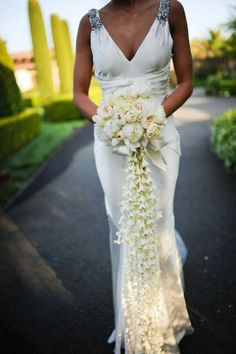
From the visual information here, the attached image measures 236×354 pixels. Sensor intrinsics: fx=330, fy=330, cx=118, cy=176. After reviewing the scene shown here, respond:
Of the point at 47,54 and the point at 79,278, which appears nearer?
the point at 79,278

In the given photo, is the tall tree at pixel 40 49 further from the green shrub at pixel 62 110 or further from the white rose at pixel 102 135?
the white rose at pixel 102 135

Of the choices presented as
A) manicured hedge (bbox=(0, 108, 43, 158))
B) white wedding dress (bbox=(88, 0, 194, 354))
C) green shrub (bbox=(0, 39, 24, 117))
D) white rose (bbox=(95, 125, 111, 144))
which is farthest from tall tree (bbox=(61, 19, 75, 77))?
white rose (bbox=(95, 125, 111, 144))

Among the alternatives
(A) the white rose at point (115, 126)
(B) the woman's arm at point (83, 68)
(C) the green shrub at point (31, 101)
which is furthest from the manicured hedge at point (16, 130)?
(C) the green shrub at point (31, 101)

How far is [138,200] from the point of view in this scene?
2.03 meters

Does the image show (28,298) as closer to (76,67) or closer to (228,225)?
(76,67)

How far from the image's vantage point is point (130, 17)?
222 centimetres

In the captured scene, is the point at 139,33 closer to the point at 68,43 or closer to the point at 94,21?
the point at 94,21

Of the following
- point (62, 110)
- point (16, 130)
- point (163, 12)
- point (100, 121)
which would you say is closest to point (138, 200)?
point (100, 121)

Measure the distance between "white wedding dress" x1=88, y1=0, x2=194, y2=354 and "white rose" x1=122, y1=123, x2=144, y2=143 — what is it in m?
0.45

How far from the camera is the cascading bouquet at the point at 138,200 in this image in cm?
182

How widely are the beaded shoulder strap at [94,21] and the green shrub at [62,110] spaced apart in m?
16.0

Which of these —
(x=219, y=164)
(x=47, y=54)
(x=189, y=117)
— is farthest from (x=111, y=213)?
(x=47, y=54)

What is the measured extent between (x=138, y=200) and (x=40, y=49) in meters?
22.2

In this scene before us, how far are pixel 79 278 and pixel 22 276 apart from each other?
Result: 2.40 feet
